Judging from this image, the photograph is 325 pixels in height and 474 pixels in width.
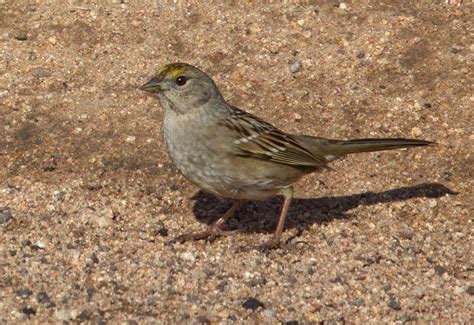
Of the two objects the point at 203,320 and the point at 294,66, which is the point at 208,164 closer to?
the point at 203,320

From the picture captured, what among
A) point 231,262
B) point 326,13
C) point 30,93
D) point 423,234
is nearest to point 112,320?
point 231,262

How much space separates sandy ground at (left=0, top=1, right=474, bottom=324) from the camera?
21.7 feet

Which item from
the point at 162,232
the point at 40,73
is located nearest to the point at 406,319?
the point at 162,232

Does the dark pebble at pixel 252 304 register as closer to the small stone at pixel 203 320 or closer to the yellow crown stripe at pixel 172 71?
the small stone at pixel 203 320

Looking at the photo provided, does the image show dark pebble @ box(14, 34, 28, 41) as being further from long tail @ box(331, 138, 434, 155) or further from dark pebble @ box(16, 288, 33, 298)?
dark pebble @ box(16, 288, 33, 298)

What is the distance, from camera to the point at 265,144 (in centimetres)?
737

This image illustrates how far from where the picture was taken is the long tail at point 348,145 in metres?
7.62

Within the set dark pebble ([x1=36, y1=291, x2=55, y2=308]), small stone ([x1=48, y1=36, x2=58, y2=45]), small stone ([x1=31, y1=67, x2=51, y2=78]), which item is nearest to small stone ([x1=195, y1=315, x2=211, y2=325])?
dark pebble ([x1=36, y1=291, x2=55, y2=308])

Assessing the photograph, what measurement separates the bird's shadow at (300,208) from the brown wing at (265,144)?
1.94 ft

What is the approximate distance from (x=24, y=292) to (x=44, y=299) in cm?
18

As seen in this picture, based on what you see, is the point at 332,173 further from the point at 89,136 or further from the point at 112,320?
the point at 112,320

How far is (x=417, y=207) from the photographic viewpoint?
8008 mm

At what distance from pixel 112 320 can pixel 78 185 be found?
2.14 meters

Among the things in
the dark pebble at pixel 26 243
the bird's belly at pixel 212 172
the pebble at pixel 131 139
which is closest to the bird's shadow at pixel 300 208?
the bird's belly at pixel 212 172
